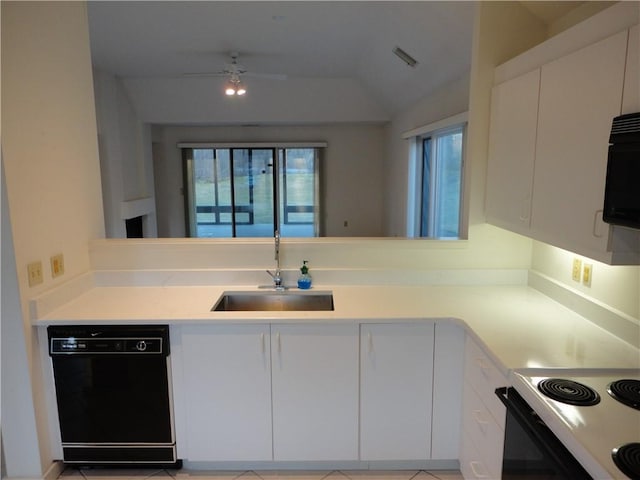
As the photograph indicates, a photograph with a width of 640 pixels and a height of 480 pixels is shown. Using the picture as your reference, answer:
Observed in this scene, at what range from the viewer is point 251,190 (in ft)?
25.1

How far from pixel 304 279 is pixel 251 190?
17.6 ft

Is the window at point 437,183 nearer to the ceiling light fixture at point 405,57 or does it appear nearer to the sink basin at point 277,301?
the ceiling light fixture at point 405,57

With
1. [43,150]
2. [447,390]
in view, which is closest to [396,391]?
[447,390]

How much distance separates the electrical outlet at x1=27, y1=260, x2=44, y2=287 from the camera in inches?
78.4

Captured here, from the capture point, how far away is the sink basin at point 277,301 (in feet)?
8.22

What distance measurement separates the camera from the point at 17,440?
6.66ft

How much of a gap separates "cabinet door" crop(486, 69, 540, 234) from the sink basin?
42.8 inches

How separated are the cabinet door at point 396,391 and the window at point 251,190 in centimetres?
565

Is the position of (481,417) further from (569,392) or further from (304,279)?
(304,279)

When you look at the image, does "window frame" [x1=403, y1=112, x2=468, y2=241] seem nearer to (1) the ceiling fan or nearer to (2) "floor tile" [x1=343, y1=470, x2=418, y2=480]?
(1) the ceiling fan

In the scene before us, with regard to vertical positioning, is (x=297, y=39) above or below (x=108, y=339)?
above

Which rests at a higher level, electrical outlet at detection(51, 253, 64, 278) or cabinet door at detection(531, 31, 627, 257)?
cabinet door at detection(531, 31, 627, 257)

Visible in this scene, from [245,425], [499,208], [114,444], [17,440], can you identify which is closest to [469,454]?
[245,425]

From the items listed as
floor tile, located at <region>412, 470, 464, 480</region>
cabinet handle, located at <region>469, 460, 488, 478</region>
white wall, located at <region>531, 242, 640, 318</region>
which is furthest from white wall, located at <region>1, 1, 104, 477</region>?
white wall, located at <region>531, 242, 640, 318</region>
